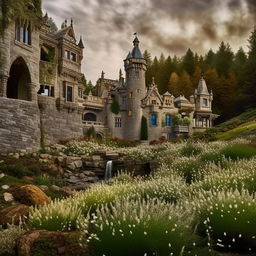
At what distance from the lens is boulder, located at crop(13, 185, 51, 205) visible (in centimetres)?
979

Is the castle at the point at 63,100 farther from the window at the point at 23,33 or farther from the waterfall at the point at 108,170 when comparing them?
the waterfall at the point at 108,170

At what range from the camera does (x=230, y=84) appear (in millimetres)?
59031

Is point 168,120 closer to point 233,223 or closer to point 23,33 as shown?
point 23,33

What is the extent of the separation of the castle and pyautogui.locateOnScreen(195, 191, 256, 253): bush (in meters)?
17.5

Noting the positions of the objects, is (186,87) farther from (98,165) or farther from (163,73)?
(98,165)

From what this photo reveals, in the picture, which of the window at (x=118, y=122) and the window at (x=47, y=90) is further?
the window at (x=118, y=122)

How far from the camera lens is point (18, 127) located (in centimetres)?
2148

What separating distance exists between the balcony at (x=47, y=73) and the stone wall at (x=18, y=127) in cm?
623

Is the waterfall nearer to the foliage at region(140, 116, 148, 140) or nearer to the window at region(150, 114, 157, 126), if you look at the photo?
the foliage at region(140, 116, 148, 140)

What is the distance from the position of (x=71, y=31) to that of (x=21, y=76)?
1087 cm

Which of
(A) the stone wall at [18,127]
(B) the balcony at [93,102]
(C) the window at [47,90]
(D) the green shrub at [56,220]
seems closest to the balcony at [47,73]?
(C) the window at [47,90]

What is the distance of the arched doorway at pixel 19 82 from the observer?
2664 cm

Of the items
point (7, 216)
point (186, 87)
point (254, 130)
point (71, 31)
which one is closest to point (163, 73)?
point (186, 87)

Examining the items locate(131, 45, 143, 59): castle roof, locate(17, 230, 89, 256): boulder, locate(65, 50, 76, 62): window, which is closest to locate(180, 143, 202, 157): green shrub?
locate(17, 230, 89, 256): boulder
